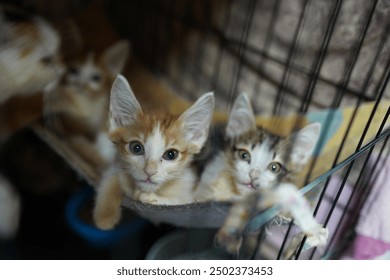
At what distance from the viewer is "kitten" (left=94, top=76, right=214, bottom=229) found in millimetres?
500

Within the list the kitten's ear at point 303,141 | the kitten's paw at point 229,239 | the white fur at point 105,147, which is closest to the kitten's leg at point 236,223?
the kitten's paw at point 229,239

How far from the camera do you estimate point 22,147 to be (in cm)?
72

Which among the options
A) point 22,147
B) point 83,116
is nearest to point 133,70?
point 83,116

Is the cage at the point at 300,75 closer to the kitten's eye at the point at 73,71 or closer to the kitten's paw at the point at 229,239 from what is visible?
the kitten's paw at the point at 229,239

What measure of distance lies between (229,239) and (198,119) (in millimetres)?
224

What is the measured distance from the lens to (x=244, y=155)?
0.60 metres

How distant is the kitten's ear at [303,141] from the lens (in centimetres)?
60

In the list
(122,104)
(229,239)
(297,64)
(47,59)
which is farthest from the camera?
(297,64)

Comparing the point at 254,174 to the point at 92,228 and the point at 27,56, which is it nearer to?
the point at 92,228

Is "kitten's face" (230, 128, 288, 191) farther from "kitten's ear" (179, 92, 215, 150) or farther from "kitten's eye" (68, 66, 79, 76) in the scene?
"kitten's eye" (68, 66, 79, 76)

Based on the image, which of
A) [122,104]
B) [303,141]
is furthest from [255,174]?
[122,104]

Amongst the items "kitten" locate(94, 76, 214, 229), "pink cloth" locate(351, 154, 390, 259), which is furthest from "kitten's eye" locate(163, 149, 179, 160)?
"pink cloth" locate(351, 154, 390, 259)

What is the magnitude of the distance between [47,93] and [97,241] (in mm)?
310

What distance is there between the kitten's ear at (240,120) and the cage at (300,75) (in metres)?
0.08
